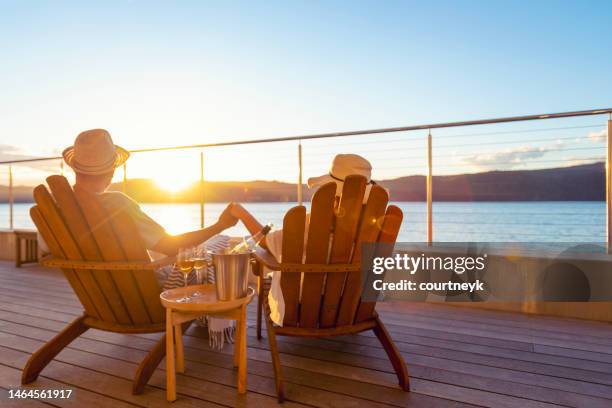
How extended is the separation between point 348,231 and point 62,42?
6.57 metres

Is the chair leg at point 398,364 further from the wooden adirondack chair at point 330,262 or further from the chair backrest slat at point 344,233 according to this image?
the chair backrest slat at point 344,233

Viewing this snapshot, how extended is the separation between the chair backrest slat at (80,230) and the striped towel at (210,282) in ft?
0.82

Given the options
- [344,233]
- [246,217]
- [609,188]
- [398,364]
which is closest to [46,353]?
[246,217]

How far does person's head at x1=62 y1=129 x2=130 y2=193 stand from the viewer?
1.76 m

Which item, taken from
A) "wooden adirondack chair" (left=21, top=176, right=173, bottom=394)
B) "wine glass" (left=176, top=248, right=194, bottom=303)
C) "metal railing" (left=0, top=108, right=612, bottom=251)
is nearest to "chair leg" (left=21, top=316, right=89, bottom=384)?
"wooden adirondack chair" (left=21, top=176, right=173, bottom=394)

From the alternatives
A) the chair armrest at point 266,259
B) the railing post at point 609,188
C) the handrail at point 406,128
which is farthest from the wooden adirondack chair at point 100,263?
the railing post at point 609,188

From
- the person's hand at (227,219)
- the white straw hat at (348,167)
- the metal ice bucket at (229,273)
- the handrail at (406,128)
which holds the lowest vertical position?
the metal ice bucket at (229,273)

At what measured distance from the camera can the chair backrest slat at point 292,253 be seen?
1.70m

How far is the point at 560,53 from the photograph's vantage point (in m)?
12.6

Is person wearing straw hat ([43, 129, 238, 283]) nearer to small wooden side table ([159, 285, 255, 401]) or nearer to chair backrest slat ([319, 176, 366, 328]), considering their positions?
small wooden side table ([159, 285, 255, 401])

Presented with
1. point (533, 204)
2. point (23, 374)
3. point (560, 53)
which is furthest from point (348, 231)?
point (533, 204)

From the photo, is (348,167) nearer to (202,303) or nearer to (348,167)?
(348,167)

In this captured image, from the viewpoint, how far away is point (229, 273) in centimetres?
157

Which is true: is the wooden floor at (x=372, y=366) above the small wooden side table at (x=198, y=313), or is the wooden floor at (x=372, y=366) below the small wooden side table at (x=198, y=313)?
below
